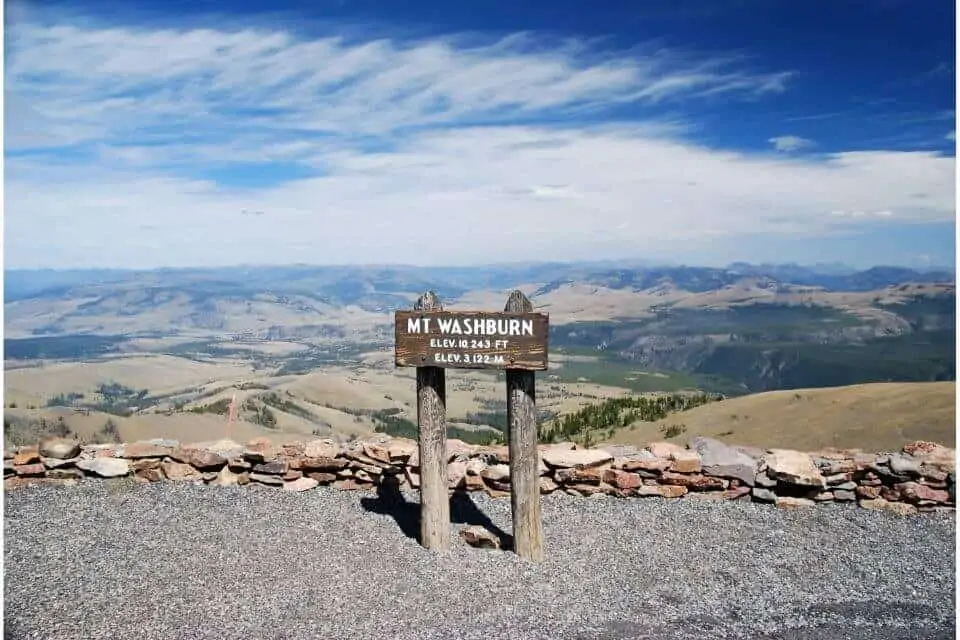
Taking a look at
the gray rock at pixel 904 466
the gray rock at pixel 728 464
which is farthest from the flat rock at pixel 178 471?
the gray rock at pixel 904 466

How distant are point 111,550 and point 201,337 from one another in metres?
101

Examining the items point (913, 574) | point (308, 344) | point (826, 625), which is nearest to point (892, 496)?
point (913, 574)

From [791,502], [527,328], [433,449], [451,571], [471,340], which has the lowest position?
[451,571]

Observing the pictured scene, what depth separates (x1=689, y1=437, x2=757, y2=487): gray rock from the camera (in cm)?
1063

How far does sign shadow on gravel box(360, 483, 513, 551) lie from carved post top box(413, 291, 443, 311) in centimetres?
290

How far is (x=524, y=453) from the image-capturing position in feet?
28.0

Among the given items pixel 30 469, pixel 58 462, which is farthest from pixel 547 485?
pixel 30 469

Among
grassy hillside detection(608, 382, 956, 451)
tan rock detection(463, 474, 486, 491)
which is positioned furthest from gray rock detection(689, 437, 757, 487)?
tan rock detection(463, 474, 486, 491)

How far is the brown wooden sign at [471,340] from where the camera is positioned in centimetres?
834

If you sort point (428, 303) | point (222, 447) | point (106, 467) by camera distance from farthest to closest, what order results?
1. point (222, 447)
2. point (106, 467)
3. point (428, 303)

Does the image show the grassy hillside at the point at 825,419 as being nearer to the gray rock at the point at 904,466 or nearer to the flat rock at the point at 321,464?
the gray rock at the point at 904,466

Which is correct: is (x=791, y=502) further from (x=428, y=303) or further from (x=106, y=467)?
(x=106, y=467)

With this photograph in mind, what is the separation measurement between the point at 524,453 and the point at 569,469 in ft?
7.88

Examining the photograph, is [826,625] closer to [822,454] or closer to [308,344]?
[822,454]
